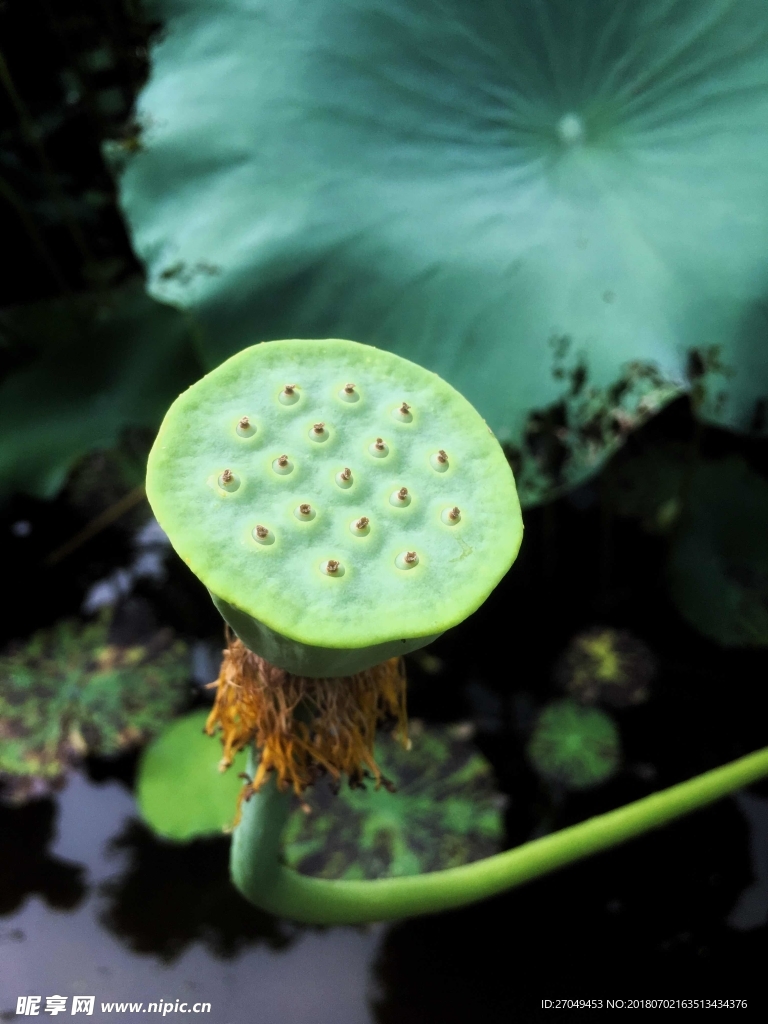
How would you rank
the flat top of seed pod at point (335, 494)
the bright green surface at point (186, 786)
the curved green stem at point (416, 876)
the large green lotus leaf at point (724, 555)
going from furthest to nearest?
the large green lotus leaf at point (724, 555), the bright green surface at point (186, 786), the curved green stem at point (416, 876), the flat top of seed pod at point (335, 494)

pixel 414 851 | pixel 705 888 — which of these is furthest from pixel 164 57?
pixel 705 888

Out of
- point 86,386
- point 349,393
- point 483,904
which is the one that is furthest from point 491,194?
point 483,904

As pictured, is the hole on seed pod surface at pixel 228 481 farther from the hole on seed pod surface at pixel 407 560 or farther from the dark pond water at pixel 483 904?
the dark pond water at pixel 483 904

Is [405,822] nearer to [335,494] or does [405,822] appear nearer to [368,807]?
[368,807]

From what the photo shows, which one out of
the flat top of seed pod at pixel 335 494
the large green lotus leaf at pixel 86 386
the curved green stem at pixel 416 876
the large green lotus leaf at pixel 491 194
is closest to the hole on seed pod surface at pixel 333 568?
the flat top of seed pod at pixel 335 494

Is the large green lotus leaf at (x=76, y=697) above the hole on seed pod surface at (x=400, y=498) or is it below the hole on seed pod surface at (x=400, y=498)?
below

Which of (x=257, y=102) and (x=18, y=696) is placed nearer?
(x=257, y=102)

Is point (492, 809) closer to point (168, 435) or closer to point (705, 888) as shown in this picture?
point (705, 888)
